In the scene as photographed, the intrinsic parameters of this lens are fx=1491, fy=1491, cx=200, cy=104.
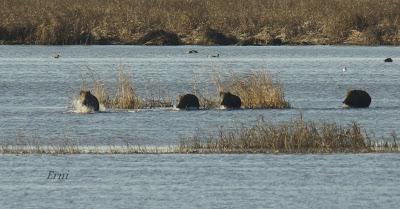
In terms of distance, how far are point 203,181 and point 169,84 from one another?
76.7 feet

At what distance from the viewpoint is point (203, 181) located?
69.1ft

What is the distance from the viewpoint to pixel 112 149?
25.2 m

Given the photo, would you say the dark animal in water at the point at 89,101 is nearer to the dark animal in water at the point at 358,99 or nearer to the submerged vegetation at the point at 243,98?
the submerged vegetation at the point at 243,98

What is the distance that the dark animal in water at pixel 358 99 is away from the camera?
35094 millimetres

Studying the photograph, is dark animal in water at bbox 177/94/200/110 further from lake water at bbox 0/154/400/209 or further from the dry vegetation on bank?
the dry vegetation on bank

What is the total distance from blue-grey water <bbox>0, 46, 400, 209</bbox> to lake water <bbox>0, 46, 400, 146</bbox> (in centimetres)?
4

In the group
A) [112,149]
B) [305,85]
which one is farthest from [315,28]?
[112,149]

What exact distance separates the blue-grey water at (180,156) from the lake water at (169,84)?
0.04m

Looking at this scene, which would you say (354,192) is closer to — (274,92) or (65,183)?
(65,183)

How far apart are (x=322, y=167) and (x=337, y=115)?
10.5 metres

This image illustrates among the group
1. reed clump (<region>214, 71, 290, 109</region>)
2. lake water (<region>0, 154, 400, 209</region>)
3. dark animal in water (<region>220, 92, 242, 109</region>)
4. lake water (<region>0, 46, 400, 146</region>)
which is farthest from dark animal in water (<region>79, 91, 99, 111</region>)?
lake water (<region>0, 154, 400, 209</region>)

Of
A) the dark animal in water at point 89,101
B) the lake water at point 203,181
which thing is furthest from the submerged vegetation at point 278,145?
the dark animal in water at point 89,101

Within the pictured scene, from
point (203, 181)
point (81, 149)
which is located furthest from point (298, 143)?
point (203, 181)

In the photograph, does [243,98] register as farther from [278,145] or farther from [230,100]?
[278,145]
